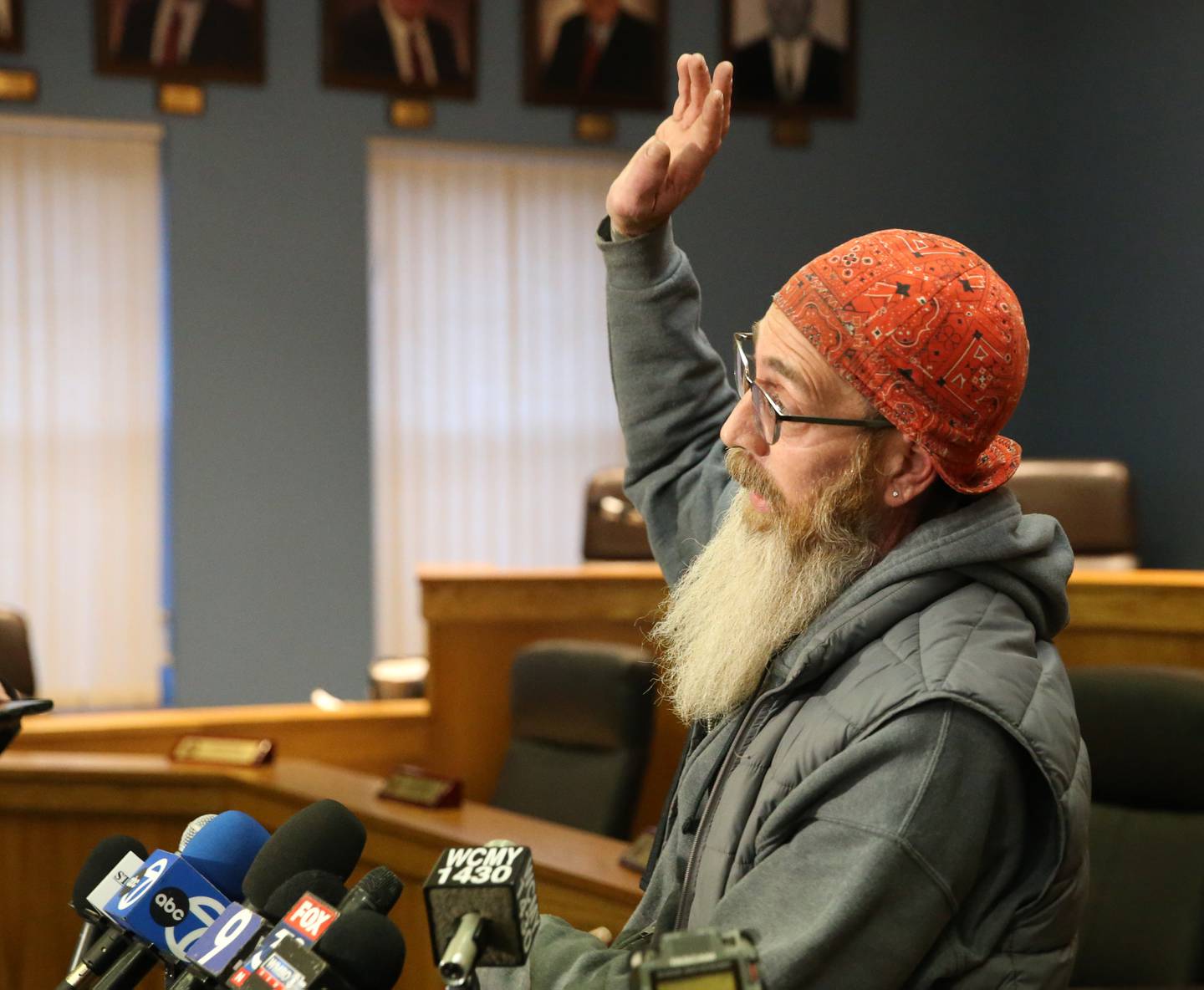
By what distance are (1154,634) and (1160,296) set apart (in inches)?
119

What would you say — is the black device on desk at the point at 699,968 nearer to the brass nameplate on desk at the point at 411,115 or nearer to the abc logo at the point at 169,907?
the abc logo at the point at 169,907

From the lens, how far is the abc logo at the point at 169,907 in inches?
44.0

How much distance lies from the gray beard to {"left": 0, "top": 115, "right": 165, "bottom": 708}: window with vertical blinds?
491 cm

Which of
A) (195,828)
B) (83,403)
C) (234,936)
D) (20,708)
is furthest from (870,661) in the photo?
(83,403)

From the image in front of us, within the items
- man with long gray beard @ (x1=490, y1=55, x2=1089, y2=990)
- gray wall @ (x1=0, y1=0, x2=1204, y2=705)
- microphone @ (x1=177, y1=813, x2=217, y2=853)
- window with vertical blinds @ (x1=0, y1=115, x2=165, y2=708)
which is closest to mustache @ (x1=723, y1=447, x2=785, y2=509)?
man with long gray beard @ (x1=490, y1=55, x2=1089, y2=990)

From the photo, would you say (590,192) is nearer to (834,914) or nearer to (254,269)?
(254,269)

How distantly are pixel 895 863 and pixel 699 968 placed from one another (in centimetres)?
34

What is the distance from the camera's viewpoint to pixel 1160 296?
19.0ft

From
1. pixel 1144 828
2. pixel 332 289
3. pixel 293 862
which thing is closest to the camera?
pixel 293 862

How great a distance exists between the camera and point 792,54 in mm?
6512

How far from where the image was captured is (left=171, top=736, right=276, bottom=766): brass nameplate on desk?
3.02m

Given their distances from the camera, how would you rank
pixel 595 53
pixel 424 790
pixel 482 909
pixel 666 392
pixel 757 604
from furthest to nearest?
1. pixel 595 53
2. pixel 424 790
3. pixel 666 392
4. pixel 757 604
5. pixel 482 909

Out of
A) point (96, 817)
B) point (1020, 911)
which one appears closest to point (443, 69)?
point (96, 817)

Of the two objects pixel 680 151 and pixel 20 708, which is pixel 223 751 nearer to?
pixel 20 708
